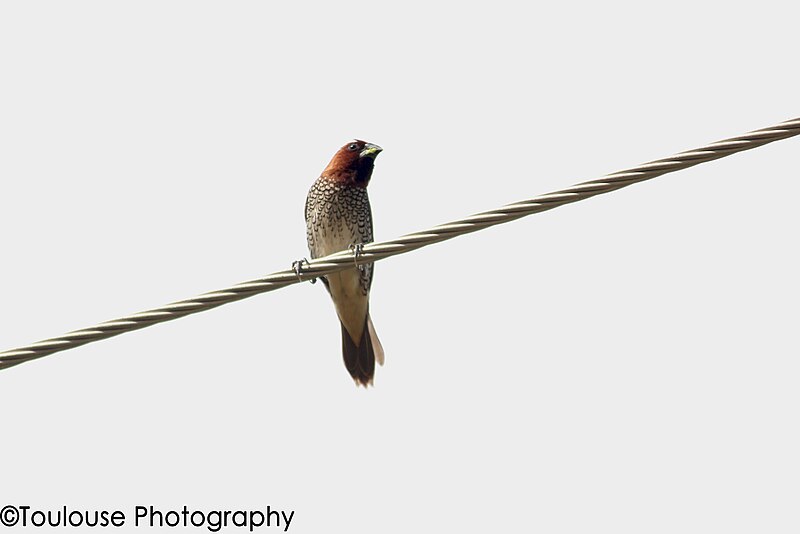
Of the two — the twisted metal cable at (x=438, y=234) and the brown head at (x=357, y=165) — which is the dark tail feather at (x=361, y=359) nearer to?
the brown head at (x=357, y=165)

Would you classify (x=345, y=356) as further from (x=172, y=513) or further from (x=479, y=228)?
(x=479, y=228)

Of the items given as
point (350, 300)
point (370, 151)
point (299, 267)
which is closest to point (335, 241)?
point (350, 300)

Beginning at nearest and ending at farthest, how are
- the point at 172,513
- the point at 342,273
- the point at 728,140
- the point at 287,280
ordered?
the point at 728,140
the point at 287,280
the point at 172,513
the point at 342,273

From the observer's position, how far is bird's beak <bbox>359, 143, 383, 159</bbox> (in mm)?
9133

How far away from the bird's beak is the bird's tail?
1.35 m

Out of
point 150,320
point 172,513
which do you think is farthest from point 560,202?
point 172,513

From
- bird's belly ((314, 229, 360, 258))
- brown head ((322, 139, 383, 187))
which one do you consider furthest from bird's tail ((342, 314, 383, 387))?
brown head ((322, 139, 383, 187))

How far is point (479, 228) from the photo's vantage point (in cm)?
557

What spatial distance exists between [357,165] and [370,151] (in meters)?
0.16

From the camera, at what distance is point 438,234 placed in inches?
221

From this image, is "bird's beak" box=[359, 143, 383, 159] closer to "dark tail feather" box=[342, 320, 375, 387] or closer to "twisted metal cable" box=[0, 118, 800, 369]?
"dark tail feather" box=[342, 320, 375, 387]

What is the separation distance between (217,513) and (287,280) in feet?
10.5

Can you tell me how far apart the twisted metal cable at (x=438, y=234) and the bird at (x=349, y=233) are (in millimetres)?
3179

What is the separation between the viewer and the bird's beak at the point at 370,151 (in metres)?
9.13
